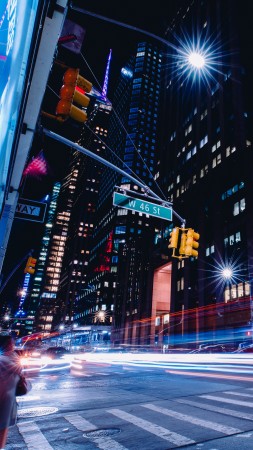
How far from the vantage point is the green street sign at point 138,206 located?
1059 centimetres

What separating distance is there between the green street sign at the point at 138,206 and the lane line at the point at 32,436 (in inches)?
268

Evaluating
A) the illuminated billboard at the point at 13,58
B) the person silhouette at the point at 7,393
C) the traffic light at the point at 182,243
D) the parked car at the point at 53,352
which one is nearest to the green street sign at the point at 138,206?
the traffic light at the point at 182,243

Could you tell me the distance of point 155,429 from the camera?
212 inches

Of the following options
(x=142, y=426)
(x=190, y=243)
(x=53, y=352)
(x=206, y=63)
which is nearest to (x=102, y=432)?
(x=142, y=426)

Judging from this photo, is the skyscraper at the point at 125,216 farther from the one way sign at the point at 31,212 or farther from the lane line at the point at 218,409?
the lane line at the point at 218,409

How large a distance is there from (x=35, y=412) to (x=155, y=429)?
2.95 meters

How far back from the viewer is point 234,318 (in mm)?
38469

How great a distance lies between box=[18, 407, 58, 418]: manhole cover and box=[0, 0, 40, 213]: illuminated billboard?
18.0ft

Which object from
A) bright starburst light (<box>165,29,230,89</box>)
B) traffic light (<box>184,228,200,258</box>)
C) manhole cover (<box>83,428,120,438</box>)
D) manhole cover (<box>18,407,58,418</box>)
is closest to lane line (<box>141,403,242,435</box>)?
manhole cover (<box>83,428,120,438</box>)

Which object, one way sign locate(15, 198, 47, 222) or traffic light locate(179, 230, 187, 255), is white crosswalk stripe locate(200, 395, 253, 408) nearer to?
traffic light locate(179, 230, 187, 255)

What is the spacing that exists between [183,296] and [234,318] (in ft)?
49.0

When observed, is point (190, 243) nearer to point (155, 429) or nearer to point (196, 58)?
point (196, 58)

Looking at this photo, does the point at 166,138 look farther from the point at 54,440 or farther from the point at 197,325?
the point at 54,440

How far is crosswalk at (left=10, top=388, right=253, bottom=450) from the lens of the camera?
4.69 metres
